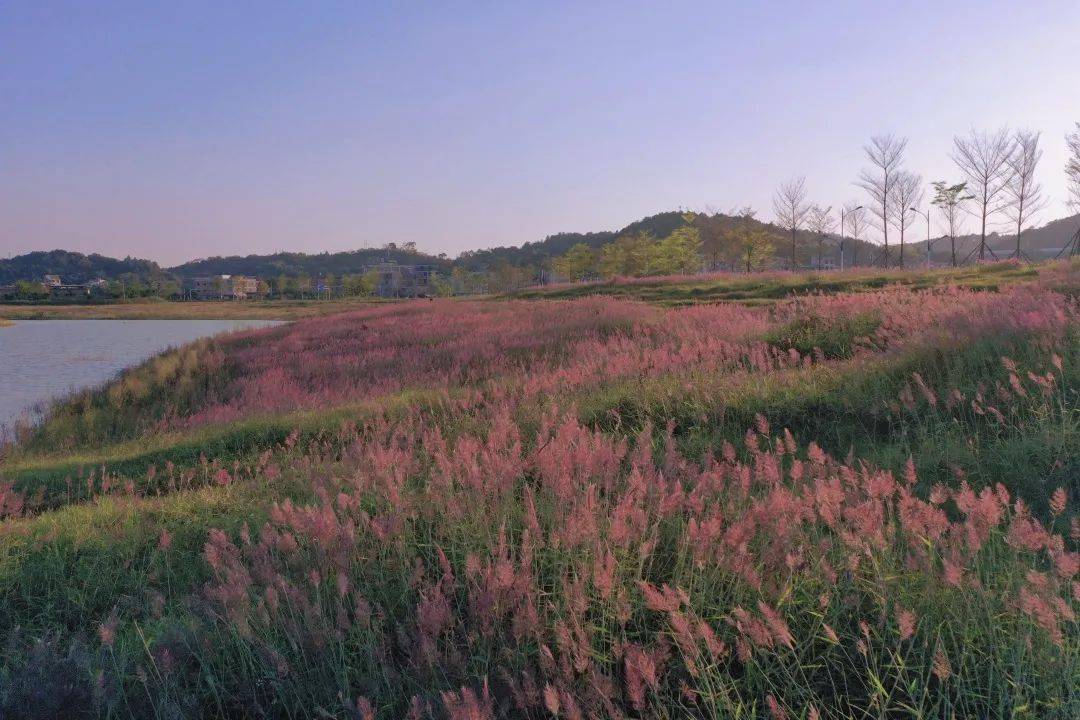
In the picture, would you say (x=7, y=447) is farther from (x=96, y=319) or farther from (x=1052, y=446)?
(x=96, y=319)

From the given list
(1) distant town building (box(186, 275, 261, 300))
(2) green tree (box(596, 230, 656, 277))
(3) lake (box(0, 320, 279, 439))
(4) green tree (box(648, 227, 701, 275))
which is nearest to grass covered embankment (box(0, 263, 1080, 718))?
(3) lake (box(0, 320, 279, 439))

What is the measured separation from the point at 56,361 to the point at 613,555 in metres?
30.9

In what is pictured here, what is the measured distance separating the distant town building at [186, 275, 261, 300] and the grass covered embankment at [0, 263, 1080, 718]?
127 metres

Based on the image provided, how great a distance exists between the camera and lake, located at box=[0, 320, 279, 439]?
17916 millimetres

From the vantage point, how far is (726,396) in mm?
6742

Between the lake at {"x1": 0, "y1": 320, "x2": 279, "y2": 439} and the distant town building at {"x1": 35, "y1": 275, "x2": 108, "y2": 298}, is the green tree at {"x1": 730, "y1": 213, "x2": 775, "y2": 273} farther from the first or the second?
the distant town building at {"x1": 35, "y1": 275, "x2": 108, "y2": 298}

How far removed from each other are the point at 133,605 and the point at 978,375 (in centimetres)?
727

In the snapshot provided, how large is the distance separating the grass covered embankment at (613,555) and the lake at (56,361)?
34.7ft

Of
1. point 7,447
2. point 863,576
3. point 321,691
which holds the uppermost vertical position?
point 863,576

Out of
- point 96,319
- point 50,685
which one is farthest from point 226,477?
point 96,319

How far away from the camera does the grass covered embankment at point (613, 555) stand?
224cm

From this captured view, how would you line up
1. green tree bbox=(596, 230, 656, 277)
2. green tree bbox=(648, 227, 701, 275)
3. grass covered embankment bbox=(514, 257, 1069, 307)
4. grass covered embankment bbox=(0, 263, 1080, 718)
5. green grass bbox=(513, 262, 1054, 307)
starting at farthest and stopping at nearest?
1. green tree bbox=(596, 230, 656, 277)
2. green tree bbox=(648, 227, 701, 275)
3. green grass bbox=(513, 262, 1054, 307)
4. grass covered embankment bbox=(514, 257, 1069, 307)
5. grass covered embankment bbox=(0, 263, 1080, 718)

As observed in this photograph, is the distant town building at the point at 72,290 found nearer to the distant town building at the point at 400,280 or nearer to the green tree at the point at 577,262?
the distant town building at the point at 400,280

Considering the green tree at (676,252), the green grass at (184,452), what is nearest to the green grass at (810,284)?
the green grass at (184,452)
